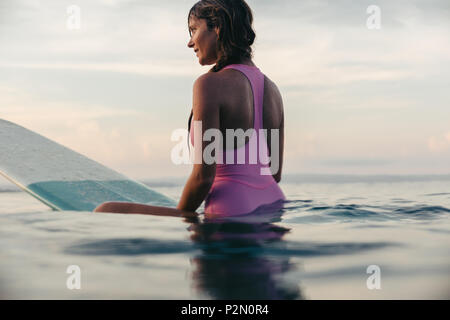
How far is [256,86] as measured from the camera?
8.05ft

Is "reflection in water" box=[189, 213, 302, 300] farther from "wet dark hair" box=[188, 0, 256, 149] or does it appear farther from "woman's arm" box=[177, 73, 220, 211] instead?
"wet dark hair" box=[188, 0, 256, 149]

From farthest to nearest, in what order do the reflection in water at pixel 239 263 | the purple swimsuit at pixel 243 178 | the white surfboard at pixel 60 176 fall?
the white surfboard at pixel 60 176, the purple swimsuit at pixel 243 178, the reflection in water at pixel 239 263

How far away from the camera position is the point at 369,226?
2568 mm

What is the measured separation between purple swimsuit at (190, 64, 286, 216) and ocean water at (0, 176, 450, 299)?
0.10 meters

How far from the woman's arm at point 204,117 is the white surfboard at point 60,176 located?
58.5 inches

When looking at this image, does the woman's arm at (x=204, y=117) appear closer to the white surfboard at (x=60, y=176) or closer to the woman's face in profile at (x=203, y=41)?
the woman's face in profile at (x=203, y=41)

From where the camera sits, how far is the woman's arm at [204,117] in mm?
2256

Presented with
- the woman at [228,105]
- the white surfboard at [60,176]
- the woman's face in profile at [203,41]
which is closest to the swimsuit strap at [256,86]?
the woman at [228,105]

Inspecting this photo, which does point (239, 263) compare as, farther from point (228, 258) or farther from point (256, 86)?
point (256, 86)

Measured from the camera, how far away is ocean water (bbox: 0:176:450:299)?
4.58 ft

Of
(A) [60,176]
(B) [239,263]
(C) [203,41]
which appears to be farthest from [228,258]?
(A) [60,176]
